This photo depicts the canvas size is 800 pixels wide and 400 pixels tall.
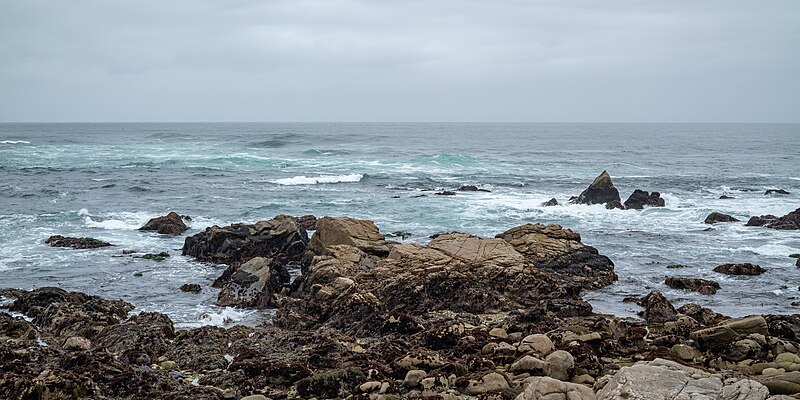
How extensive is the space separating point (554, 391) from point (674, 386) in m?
1.62

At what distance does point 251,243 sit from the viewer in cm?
2458

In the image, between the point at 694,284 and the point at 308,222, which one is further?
the point at 308,222

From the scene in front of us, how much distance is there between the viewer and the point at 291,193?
43.8m

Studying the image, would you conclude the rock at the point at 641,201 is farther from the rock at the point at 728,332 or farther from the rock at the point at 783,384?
the rock at the point at 783,384

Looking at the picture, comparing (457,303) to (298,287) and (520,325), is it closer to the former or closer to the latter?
(520,325)

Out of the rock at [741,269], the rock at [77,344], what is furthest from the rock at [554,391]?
the rock at [741,269]

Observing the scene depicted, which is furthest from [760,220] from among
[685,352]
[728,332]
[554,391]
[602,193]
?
[554,391]

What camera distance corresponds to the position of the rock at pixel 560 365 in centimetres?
1186

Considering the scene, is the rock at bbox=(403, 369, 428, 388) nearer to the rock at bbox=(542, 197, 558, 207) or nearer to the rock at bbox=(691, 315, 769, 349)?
the rock at bbox=(691, 315, 769, 349)

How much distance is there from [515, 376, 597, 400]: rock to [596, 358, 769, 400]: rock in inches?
8.8

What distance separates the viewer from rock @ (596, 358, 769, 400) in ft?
28.2

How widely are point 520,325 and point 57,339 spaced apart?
1081cm

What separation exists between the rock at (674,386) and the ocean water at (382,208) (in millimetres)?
8836

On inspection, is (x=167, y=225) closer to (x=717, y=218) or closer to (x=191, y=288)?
(x=191, y=288)
